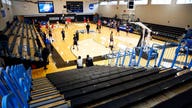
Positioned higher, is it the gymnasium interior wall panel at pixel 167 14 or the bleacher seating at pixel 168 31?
the gymnasium interior wall panel at pixel 167 14

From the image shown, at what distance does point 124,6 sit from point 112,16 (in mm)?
4364

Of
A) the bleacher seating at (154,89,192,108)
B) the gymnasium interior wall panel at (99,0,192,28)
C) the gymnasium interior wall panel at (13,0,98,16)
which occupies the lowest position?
the bleacher seating at (154,89,192,108)

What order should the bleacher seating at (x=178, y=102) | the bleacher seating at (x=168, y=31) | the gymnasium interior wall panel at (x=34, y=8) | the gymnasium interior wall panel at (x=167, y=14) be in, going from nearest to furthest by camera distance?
the bleacher seating at (x=178, y=102), the gymnasium interior wall panel at (x=167, y=14), the bleacher seating at (x=168, y=31), the gymnasium interior wall panel at (x=34, y=8)

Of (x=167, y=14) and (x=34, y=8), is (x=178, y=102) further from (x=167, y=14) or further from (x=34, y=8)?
(x=34, y=8)

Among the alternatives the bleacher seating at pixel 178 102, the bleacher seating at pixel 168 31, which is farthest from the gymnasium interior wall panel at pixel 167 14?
the bleacher seating at pixel 178 102

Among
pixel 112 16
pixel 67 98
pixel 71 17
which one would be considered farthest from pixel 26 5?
pixel 67 98

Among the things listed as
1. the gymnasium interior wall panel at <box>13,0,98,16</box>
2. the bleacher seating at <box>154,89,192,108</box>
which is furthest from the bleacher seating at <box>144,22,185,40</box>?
the gymnasium interior wall panel at <box>13,0,98,16</box>

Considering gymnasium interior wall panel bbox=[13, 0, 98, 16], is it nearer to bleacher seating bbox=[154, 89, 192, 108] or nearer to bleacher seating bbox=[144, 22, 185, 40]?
bleacher seating bbox=[144, 22, 185, 40]

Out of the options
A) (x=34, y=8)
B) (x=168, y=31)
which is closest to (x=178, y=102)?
(x=168, y=31)

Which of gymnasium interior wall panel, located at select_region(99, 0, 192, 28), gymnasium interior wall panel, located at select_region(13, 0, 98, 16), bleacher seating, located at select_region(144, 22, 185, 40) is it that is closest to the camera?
gymnasium interior wall panel, located at select_region(99, 0, 192, 28)

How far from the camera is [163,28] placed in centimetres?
1661

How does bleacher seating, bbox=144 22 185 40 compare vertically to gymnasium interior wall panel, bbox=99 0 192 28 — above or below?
below

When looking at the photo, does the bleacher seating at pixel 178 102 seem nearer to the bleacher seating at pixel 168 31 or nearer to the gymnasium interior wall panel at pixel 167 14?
the bleacher seating at pixel 168 31

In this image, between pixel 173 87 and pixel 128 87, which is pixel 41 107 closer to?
pixel 128 87
